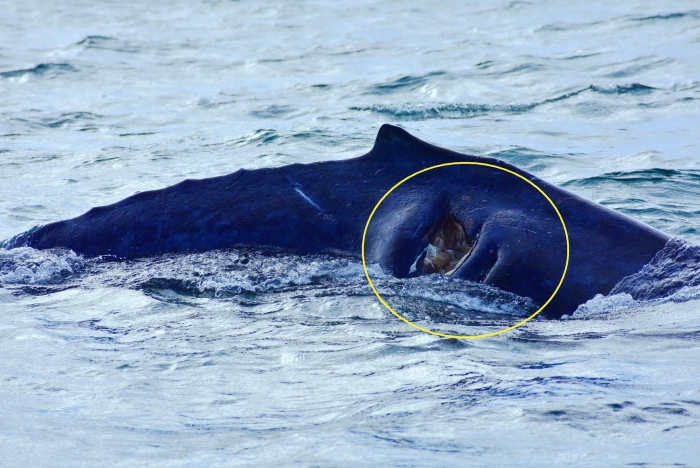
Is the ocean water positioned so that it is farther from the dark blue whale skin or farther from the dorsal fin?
the dorsal fin

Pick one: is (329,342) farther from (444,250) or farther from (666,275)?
(666,275)

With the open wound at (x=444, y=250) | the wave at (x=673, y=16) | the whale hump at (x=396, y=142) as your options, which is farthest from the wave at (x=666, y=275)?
the wave at (x=673, y=16)

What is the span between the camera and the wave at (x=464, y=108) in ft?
40.7

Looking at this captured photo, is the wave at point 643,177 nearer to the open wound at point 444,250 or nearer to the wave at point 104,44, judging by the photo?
the open wound at point 444,250

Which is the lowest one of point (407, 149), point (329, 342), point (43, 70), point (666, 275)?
point (329, 342)

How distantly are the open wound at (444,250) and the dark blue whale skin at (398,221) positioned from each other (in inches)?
1.2

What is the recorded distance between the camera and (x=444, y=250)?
15.7 ft

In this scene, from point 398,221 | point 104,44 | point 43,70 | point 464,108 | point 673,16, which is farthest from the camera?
point 104,44

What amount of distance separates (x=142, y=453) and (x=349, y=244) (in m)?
1.89

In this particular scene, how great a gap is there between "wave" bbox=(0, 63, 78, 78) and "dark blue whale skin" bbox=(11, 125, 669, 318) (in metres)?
12.0

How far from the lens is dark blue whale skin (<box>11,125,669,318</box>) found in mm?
4559

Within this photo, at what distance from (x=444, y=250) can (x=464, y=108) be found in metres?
8.12

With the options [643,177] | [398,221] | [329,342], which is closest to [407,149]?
[398,221]

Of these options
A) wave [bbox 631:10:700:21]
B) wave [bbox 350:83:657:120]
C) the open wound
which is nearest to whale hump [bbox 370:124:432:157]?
the open wound
